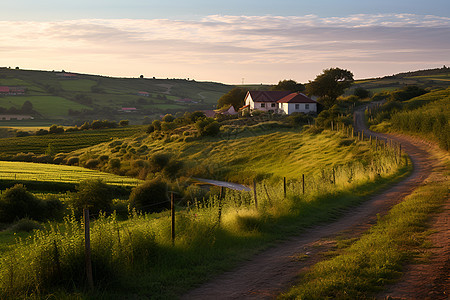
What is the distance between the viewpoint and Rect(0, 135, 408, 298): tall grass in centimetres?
A: 959

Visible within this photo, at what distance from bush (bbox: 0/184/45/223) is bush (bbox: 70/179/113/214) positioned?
11.9ft

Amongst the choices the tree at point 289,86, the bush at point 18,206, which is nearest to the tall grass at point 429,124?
the bush at point 18,206

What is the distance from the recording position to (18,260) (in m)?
9.77

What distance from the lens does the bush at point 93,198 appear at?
38031 mm

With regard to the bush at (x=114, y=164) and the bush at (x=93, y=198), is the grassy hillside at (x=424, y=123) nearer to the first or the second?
the bush at (x=93, y=198)

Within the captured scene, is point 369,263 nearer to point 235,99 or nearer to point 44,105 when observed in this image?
point 235,99

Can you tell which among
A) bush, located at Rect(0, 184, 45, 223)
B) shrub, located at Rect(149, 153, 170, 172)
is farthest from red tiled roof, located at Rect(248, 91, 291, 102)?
bush, located at Rect(0, 184, 45, 223)

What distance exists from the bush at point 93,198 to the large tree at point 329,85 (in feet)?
245

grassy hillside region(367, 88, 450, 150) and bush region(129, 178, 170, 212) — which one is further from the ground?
grassy hillside region(367, 88, 450, 150)

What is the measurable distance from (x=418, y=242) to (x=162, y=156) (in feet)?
185

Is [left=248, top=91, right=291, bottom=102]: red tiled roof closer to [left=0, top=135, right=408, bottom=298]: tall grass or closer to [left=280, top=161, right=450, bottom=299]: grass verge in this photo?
[left=0, top=135, right=408, bottom=298]: tall grass

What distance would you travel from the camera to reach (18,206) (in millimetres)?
34250

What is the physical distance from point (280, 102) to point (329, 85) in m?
14.7

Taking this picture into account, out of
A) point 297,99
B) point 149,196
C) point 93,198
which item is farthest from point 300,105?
point 93,198
